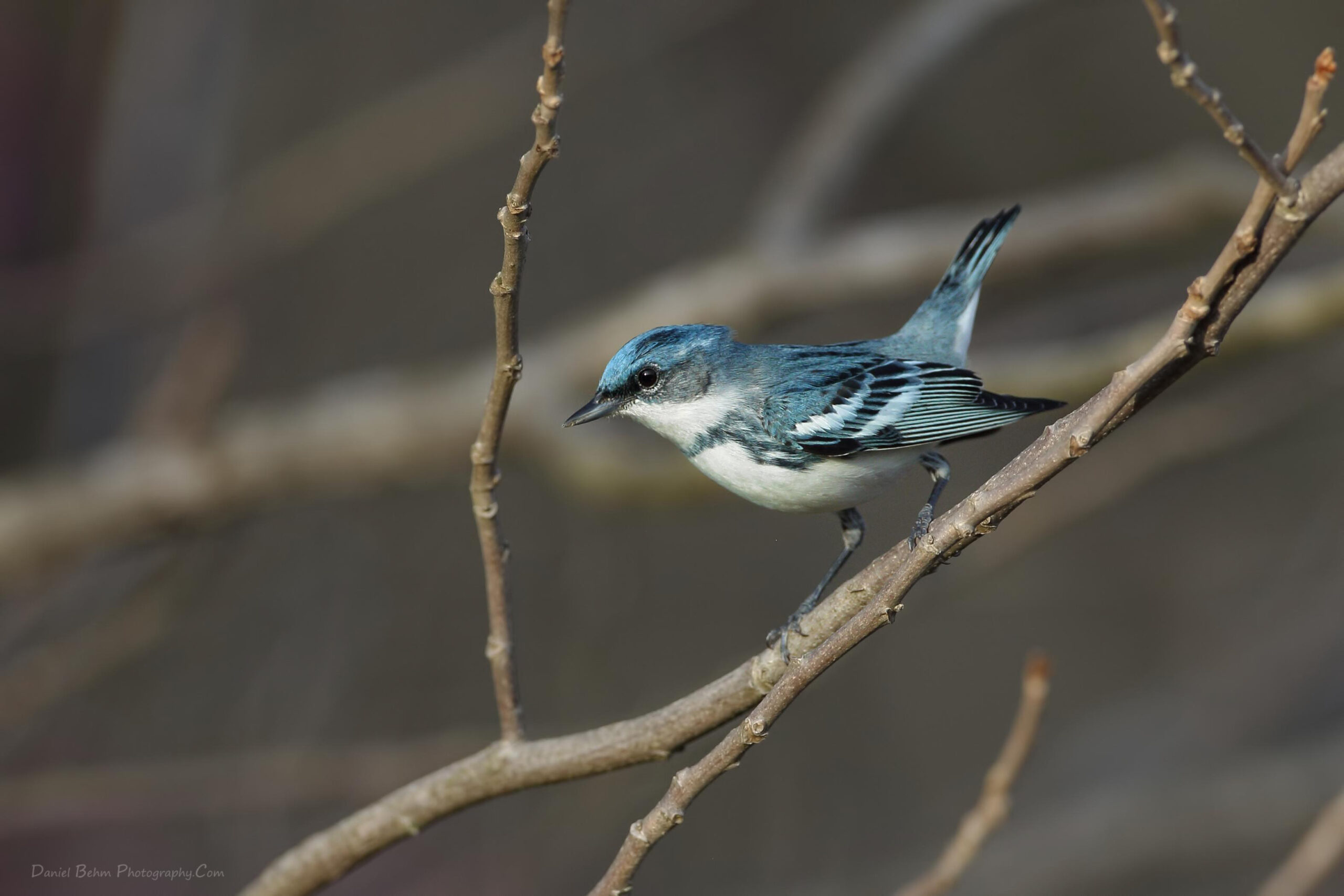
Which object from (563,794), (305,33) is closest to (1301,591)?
(563,794)

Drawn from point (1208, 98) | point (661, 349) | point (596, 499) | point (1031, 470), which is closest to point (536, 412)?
point (596, 499)

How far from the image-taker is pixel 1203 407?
4.94 m

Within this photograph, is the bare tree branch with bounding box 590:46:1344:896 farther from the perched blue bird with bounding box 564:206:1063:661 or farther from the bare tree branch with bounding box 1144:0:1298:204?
the perched blue bird with bounding box 564:206:1063:661

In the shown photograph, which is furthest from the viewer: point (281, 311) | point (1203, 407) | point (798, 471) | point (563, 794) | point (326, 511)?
point (281, 311)

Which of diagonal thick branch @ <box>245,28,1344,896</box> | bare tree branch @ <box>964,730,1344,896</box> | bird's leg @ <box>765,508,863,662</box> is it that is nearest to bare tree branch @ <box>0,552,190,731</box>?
diagonal thick branch @ <box>245,28,1344,896</box>

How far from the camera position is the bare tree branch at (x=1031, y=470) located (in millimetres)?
1432

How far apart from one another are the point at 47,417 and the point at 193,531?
1.84 m

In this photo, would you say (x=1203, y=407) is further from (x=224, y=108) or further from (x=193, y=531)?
(x=224, y=108)

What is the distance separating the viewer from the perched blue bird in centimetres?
257

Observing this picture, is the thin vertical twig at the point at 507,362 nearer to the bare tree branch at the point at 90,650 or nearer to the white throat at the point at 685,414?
the white throat at the point at 685,414

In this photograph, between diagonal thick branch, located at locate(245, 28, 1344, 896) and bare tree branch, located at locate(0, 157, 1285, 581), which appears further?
bare tree branch, located at locate(0, 157, 1285, 581)

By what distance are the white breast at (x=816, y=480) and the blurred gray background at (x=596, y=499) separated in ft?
0.83

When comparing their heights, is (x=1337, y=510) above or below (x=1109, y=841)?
above

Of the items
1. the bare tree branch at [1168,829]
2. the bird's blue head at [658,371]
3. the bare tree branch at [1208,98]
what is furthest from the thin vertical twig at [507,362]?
the bare tree branch at [1168,829]
